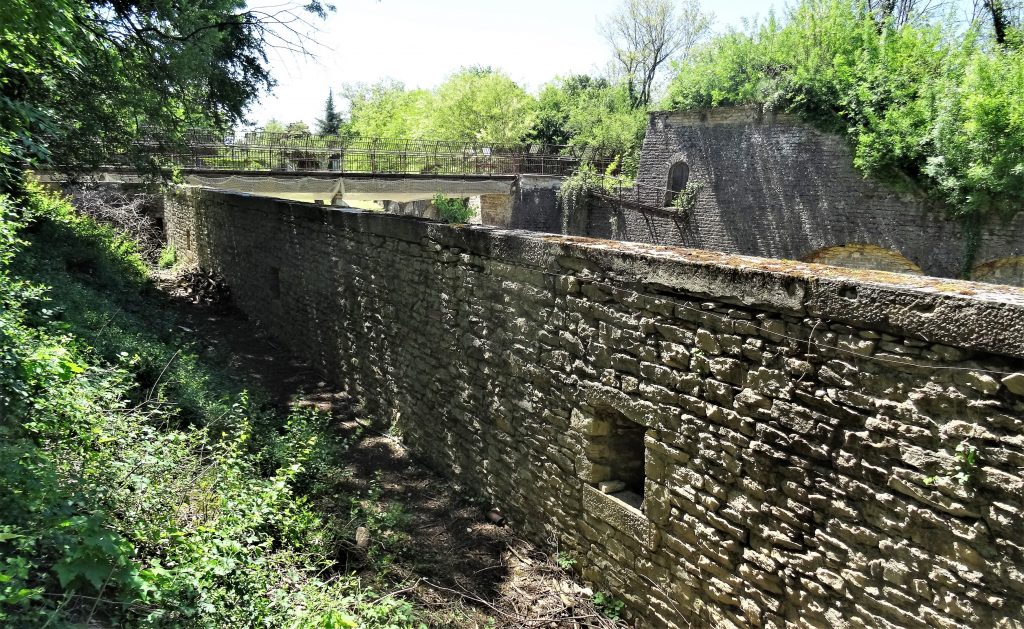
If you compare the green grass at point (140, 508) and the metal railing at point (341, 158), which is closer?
the green grass at point (140, 508)

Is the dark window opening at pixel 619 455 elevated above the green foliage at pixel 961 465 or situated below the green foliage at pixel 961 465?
below

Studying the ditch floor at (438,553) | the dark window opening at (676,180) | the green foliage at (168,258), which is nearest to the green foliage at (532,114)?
the dark window opening at (676,180)

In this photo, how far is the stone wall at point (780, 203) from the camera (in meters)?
14.4

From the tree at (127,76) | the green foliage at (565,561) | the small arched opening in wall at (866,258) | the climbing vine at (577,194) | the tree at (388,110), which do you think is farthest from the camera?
the tree at (388,110)

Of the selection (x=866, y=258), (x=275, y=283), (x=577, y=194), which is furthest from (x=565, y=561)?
(x=577, y=194)

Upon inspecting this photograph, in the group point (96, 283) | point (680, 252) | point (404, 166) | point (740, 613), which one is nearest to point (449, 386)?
point (680, 252)

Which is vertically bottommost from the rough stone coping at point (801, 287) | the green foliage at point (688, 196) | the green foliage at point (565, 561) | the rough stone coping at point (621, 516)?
the green foliage at point (565, 561)

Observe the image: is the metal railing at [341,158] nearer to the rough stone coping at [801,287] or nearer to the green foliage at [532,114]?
the green foliage at [532,114]

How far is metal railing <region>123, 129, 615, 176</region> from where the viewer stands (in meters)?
18.4

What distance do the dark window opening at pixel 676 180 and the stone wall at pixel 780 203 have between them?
0.75ft

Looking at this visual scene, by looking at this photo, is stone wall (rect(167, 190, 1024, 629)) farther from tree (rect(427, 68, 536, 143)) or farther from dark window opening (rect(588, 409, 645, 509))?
tree (rect(427, 68, 536, 143))

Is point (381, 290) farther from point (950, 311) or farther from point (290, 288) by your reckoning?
point (950, 311)

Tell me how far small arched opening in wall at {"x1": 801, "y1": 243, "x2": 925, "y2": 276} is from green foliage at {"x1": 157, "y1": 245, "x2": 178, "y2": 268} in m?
16.1

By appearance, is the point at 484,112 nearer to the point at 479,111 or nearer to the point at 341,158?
the point at 479,111
